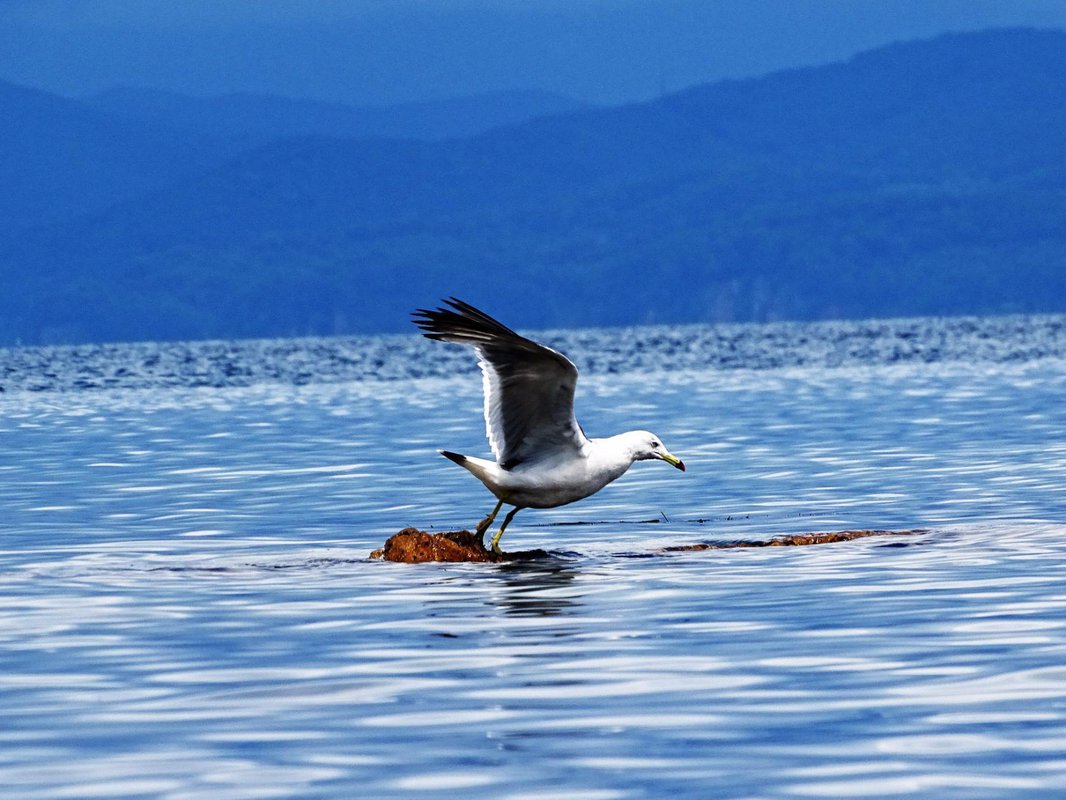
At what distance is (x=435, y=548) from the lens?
18.4 m

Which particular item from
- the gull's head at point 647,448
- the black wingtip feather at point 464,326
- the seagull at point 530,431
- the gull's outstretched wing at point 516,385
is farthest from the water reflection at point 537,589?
the black wingtip feather at point 464,326

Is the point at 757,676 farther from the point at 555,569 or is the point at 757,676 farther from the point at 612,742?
the point at 555,569

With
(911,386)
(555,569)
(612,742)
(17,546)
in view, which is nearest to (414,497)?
(17,546)

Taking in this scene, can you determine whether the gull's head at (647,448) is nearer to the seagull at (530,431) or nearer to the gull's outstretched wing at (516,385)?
the seagull at (530,431)

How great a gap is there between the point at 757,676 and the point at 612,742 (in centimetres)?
180

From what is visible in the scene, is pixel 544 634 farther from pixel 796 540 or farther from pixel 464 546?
pixel 796 540

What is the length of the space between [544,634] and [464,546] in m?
4.67

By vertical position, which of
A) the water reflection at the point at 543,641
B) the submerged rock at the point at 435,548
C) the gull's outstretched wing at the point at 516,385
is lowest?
the water reflection at the point at 543,641

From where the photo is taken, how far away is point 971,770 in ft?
31.6

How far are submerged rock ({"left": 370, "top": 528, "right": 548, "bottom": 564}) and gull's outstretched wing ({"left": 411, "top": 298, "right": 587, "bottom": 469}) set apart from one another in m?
0.99

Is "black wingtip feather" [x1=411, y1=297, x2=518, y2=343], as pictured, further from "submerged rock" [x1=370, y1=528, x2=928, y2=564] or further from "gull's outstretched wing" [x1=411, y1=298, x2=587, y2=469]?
"submerged rock" [x1=370, y1=528, x2=928, y2=564]

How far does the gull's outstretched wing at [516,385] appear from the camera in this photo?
16734 millimetres

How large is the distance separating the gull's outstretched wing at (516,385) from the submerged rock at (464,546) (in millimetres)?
999

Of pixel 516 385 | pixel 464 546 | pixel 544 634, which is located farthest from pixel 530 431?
pixel 544 634
